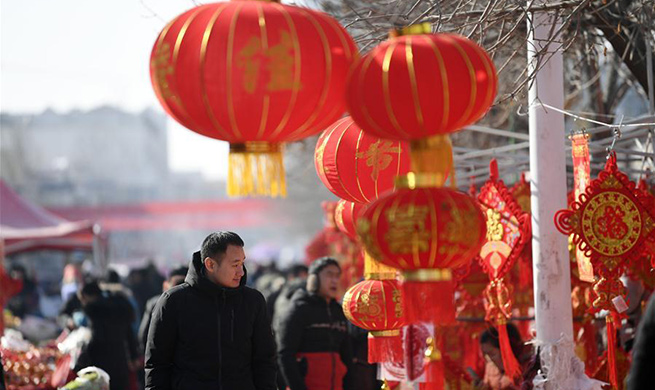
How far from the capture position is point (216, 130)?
416 centimetres

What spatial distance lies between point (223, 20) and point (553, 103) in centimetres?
310

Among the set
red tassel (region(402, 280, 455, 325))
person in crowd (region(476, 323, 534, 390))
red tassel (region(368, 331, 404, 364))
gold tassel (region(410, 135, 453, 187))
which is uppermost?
gold tassel (region(410, 135, 453, 187))

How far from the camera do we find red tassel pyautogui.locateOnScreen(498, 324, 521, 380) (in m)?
6.94

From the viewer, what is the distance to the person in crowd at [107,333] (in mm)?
8680

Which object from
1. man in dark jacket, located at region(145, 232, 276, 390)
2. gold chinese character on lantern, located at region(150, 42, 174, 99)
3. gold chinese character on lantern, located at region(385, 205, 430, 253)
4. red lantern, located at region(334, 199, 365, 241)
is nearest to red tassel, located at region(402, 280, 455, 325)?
gold chinese character on lantern, located at region(385, 205, 430, 253)

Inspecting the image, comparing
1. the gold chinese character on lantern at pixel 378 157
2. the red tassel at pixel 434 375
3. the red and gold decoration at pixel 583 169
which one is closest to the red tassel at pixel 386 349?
the red tassel at pixel 434 375

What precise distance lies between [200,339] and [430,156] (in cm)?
177

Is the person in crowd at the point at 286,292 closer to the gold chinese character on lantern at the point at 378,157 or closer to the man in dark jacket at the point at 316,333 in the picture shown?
the man in dark jacket at the point at 316,333

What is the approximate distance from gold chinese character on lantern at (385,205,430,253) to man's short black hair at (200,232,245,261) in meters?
1.56

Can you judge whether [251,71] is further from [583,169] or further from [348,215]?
[583,169]

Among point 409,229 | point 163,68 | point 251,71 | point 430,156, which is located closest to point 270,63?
point 251,71

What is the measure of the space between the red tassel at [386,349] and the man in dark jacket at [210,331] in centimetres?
76

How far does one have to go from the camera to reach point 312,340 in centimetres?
729

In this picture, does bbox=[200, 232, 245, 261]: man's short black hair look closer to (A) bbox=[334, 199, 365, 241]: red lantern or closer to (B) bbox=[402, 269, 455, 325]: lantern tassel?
(A) bbox=[334, 199, 365, 241]: red lantern
